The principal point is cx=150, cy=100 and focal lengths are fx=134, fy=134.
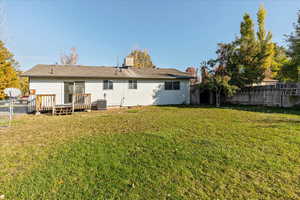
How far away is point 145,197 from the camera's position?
1.91 meters

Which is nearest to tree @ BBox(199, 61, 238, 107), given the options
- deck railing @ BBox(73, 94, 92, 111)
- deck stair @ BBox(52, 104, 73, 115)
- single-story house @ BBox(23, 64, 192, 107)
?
single-story house @ BBox(23, 64, 192, 107)

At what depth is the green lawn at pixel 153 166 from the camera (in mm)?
2016

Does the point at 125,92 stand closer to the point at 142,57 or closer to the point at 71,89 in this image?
the point at 71,89

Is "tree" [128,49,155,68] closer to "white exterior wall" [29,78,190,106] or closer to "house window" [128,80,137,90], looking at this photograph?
"white exterior wall" [29,78,190,106]

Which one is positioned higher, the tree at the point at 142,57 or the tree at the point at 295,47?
the tree at the point at 142,57

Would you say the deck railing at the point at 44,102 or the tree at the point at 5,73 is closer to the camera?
the deck railing at the point at 44,102

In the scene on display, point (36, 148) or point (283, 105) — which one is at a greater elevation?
point (283, 105)

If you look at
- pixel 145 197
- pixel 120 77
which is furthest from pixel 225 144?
pixel 120 77

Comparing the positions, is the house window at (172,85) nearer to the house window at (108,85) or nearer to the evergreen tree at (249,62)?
the house window at (108,85)

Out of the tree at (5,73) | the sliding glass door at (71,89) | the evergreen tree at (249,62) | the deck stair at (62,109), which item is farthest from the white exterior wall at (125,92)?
the tree at (5,73)

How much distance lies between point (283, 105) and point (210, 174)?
11363 millimetres

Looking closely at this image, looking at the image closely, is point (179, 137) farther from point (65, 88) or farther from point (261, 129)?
point (65, 88)

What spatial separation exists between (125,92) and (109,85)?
1.47 metres

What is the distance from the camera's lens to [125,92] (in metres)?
11.8
